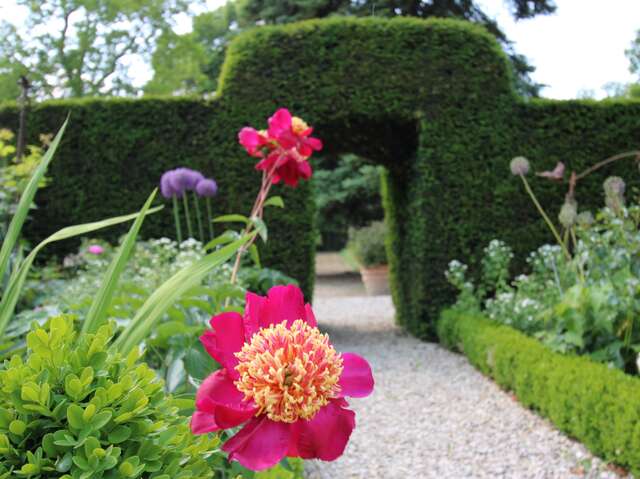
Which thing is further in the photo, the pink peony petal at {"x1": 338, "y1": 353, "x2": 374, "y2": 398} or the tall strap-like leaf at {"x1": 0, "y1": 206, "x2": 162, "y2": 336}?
the tall strap-like leaf at {"x1": 0, "y1": 206, "x2": 162, "y2": 336}

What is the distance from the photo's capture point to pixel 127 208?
586 cm

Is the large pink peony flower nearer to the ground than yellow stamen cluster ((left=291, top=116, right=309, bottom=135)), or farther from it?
nearer to the ground

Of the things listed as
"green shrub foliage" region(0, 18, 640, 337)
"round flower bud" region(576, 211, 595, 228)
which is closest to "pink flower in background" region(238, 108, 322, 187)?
"round flower bud" region(576, 211, 595, 228)

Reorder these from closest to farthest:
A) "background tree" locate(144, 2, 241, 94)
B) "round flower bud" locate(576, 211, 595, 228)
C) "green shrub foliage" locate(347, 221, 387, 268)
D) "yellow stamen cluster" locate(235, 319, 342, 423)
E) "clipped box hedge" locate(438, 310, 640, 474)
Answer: "yellow stamen cluster" locate(235, 319, 342, 423), "clipped box hedge" locate(438, 310, 640, 474), "round flower bud" locate(576, 211, 595, 228), "green shrub foliage" locate(347, 221, 387, 268), "background tree" locate(144, 2, 241, 94)

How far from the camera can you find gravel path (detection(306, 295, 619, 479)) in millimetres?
2811

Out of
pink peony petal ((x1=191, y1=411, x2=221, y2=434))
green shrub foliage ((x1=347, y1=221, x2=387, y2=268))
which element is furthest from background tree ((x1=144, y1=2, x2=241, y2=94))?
pink peony petal ((x1=191, y1=411, x2=221, y2=434))

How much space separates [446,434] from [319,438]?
116 inches

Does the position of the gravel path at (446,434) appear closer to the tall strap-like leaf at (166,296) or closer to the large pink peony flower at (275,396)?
the tall strap-like leaf at (166,296)

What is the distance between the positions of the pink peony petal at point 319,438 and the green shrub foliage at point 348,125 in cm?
520

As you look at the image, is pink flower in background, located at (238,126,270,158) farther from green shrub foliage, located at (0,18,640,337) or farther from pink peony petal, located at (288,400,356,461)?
green shrub foliage, located at (0,18,640,337)

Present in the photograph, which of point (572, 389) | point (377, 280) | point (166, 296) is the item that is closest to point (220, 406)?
point (166, 296)

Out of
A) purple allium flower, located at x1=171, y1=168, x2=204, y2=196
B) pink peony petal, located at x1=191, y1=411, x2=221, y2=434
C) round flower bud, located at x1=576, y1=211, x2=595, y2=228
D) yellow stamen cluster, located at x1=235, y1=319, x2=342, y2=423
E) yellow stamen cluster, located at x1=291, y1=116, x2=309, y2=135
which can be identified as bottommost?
round flower bud, located at x1=576, y1=211, x2=595, y2=228

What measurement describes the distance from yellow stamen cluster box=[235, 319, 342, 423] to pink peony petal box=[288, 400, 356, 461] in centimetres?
1

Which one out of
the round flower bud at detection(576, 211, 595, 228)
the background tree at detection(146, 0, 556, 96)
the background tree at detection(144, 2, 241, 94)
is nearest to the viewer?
the round flower bud at detection(576, 211, 595, 228)
